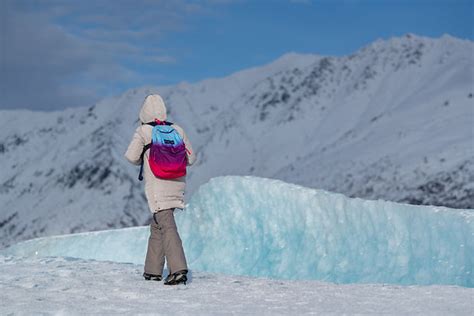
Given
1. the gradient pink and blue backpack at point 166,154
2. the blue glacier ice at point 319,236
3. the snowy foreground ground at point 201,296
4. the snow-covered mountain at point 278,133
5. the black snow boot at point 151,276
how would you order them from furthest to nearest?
the snow-covered mountain at point 278,133, the blue glacier ice at point 319,236, the black snow boot at point 151,276, the gradient pink and blue backpack at point 166,154, the snowy foreground ground at point 201,296

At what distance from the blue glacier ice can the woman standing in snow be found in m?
5.17

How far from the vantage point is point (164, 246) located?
834 cm

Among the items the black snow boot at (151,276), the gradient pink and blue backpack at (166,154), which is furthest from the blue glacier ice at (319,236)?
the gradient pink and blue backpack at (166,154)

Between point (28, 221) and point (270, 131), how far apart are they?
49158mm

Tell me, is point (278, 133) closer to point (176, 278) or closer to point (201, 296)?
point (176, 278)

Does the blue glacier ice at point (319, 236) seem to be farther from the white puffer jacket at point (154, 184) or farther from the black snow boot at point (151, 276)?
the white puffer jacket at point (154, 184)

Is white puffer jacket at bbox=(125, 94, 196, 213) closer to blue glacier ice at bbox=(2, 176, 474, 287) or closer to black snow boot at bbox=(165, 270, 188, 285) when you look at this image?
black snow boot at bbox=(165, 270, 188, 285)

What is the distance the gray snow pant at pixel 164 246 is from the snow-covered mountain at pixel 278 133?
53995 millimetres

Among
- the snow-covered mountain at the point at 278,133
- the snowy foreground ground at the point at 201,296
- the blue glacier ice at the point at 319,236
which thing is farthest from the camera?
the snow-covered mountain at the point at 278,133

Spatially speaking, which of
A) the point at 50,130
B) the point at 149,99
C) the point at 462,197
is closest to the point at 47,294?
the point at 149,99

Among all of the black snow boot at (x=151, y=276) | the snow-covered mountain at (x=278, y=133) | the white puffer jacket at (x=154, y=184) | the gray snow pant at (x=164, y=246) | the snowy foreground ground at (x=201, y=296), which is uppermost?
the snow-covered mountain at (x=278, y=133)

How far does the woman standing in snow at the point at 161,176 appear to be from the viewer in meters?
8.09

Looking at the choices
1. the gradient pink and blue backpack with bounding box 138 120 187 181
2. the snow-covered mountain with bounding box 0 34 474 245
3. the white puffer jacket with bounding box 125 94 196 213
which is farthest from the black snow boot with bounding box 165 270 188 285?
the snow-covered mountain with bounding box 0 34 474 245

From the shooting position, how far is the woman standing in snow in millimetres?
8086
